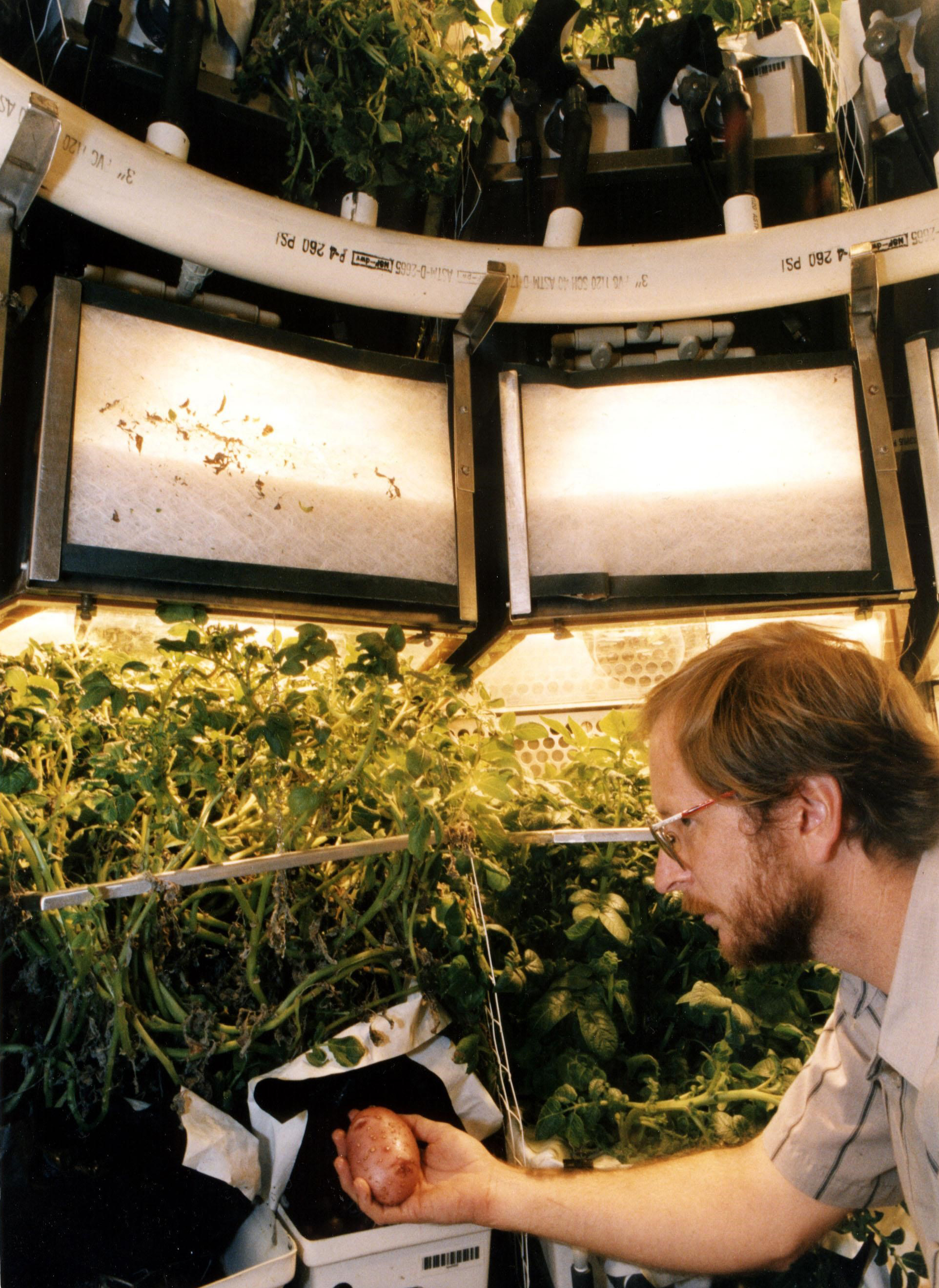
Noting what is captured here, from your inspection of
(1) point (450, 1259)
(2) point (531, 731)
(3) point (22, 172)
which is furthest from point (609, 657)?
(3) point (22, 172)

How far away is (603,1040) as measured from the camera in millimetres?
1463

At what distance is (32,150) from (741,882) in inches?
56.7

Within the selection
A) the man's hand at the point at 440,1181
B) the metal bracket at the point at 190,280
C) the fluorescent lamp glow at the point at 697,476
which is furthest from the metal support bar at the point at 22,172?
the man's hand at the point at 440,1181

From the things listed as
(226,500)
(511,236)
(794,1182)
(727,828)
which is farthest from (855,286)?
(794,1182)

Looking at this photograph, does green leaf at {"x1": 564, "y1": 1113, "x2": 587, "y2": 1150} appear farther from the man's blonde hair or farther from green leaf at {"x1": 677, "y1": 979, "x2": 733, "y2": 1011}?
the man's blonde hair

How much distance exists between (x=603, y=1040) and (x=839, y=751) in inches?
24.4

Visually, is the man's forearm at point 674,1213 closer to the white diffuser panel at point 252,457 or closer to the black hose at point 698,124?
the white diffuser panel at point 252,457

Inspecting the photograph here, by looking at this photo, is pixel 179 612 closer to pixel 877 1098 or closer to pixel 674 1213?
pixel 674 1213

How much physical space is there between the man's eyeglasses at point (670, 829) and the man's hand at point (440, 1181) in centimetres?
55

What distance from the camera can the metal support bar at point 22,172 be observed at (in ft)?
4.00

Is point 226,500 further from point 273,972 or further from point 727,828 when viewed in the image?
point 727,828

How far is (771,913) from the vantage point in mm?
1265

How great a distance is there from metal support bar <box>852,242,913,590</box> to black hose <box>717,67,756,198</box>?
0.98 ft

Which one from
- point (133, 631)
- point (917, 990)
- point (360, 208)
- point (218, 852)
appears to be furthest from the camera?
point (360, 208)
